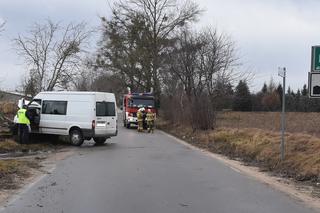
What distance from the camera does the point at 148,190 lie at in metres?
11.2

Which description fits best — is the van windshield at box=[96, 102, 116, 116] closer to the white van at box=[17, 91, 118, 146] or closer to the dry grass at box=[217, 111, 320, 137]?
the white van at box=[17, 91, 118, 146]

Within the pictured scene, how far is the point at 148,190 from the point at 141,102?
104 feet

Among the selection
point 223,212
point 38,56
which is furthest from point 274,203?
point 38,56


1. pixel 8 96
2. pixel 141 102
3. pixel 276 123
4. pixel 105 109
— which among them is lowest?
pixel 276 123

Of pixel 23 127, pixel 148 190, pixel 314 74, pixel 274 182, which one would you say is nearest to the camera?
pixel 148 190

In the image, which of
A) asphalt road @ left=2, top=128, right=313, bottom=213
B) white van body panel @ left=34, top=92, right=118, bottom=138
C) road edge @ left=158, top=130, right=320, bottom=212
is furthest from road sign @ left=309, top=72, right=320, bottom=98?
white van body panel @ left=34, top=92, right=118, bottom=138

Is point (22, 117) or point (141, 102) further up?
point (141, 102)

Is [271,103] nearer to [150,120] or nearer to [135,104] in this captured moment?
[135,104]

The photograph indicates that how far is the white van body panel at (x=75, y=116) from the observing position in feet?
78.7

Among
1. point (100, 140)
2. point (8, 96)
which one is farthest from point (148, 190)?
point (8, 96)

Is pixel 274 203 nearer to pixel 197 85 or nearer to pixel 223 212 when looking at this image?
pixel 223 212

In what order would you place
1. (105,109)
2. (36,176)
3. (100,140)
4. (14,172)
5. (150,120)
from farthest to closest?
1. (150,120)
2. (100,140)
3. (105,109)
4. (14,172)
5. (36,176)

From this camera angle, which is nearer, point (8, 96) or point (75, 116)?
point (75, 116)

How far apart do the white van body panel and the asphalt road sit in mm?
6462
